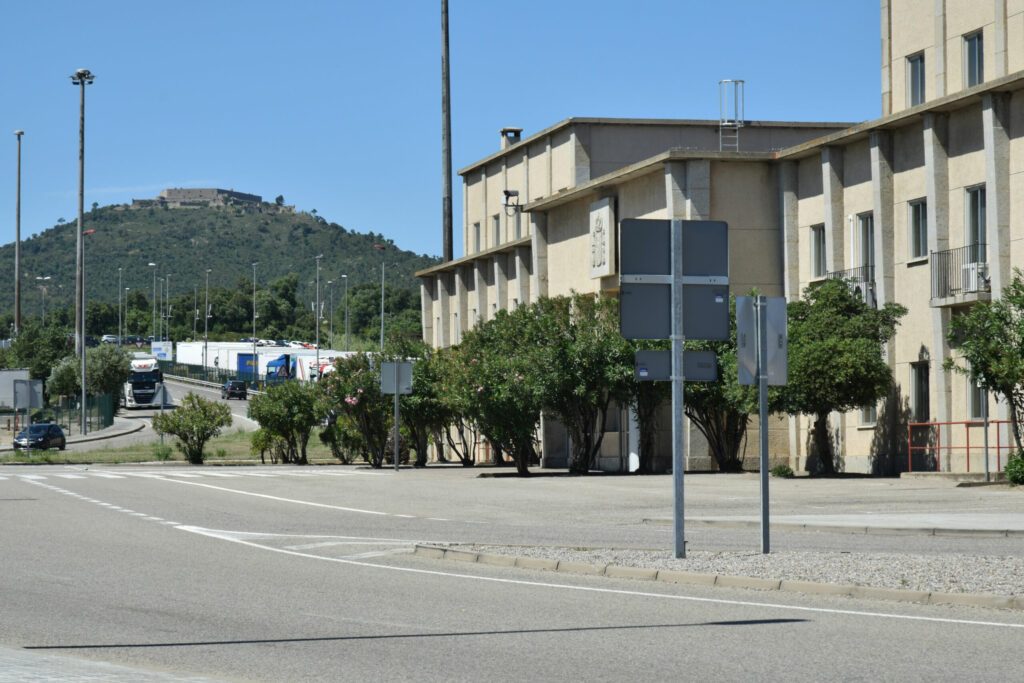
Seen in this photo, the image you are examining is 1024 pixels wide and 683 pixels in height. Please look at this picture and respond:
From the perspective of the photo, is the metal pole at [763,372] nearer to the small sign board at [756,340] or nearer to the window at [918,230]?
the small sign board at [756,340]


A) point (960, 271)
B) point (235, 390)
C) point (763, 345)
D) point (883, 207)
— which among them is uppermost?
point (883, 207)

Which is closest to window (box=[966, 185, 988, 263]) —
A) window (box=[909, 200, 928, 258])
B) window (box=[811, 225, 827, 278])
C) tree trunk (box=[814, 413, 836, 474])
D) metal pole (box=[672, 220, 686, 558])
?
window (box=[909, 200, 928, 258])

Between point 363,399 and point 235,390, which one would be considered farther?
point 235,390

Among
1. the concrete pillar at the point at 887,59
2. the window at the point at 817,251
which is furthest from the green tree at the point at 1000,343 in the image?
the window at the point at 817,251

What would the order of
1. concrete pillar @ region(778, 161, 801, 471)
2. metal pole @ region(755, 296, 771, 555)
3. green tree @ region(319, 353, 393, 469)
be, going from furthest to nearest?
green tree @ region(319, 353, 393, 469) → concrete pillar @ region(778, 161, 801, 471) → metal pole @ region(755, 296, 771, 555)

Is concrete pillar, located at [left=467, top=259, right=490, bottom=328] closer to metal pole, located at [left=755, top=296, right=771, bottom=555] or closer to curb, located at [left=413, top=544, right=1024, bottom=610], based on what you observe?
curb, located at [left=413, top=544, right=1024, bottom=610]

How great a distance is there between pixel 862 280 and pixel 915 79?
16.9ft

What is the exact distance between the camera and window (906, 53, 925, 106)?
3712 cm

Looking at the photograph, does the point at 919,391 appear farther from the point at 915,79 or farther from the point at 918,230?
the point at 915,79

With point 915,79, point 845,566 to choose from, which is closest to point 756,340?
point 845,566

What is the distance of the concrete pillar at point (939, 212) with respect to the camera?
111 feet

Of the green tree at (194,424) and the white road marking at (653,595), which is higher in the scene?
the green tree at (194,424)

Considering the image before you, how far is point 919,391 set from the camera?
118ft

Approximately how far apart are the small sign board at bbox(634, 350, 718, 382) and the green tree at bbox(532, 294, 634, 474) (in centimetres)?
2326
